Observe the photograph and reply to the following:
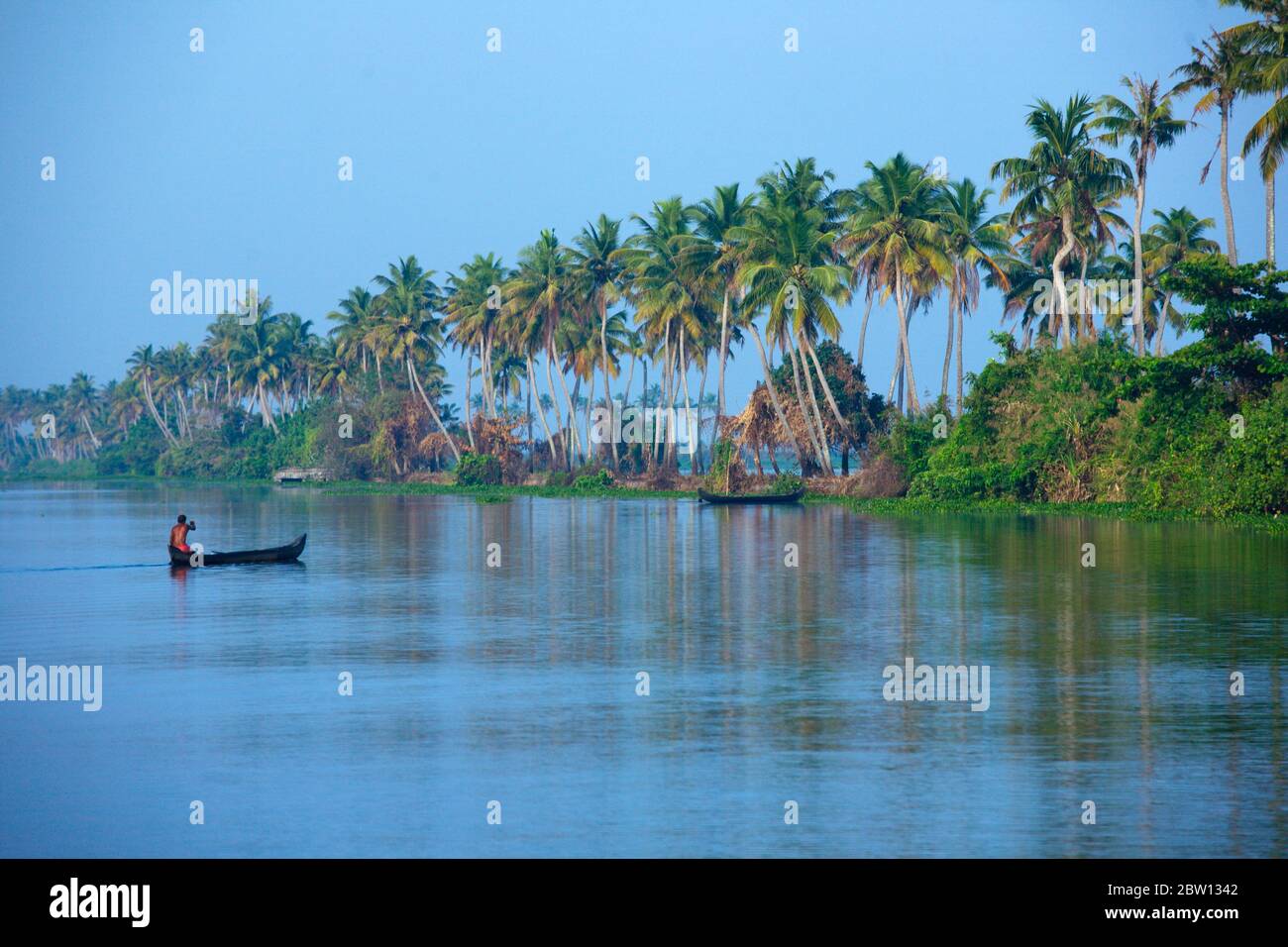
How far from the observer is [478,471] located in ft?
283

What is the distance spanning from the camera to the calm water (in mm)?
9617

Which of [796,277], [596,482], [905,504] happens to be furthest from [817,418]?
[596,482]

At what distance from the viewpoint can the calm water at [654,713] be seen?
962cm

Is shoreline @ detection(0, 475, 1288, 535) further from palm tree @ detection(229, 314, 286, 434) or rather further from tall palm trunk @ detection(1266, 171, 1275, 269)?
palm tree @ detection(229, 314, 286, 434)

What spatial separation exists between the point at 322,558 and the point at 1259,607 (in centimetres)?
2040

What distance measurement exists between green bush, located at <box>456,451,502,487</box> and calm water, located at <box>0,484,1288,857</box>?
2234 inches

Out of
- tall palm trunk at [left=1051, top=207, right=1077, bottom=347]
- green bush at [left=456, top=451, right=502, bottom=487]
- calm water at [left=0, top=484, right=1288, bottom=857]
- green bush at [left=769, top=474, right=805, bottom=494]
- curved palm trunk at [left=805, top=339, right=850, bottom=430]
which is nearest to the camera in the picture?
calm water at [left=0, top=484, right=1288, bottom=857]

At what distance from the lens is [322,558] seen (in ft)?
108

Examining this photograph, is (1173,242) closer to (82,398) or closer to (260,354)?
(260,354)

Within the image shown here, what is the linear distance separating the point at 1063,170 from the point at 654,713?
47752mm
